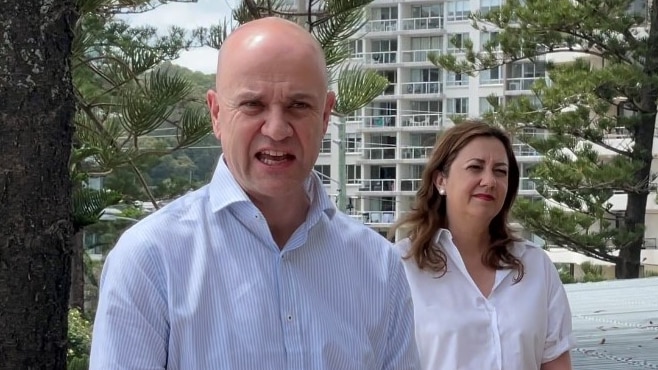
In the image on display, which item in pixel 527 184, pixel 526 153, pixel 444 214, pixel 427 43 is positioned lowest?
pixel 527 184

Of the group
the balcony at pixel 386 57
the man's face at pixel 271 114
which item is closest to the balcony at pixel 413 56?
the balcony at pixel 386 57

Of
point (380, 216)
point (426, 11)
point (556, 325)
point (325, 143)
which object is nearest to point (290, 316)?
point (556, 325)

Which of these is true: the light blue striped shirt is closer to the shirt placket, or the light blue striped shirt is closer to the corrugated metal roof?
the shirt placket

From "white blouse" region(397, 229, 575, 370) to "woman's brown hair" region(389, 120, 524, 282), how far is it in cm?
2

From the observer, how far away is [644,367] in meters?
3.43

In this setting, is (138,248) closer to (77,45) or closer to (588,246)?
(77,45)

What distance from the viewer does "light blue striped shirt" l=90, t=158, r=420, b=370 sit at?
115 centimetres

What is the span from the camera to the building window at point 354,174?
22.2 metres

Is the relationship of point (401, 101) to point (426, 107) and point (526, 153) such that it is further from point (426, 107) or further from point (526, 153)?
point (526, 153)

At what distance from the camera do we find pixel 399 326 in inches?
52.6

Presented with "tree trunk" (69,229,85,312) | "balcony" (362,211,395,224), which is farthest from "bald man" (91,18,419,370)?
"balcony" (362,211,395,224)

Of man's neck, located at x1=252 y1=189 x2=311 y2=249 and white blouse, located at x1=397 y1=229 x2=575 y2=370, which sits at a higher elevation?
man's neck, located at x1=252 y1=189 x2=311 y2=249

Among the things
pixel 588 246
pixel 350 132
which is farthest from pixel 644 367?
pixel 350 132

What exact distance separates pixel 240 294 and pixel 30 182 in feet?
4.90
